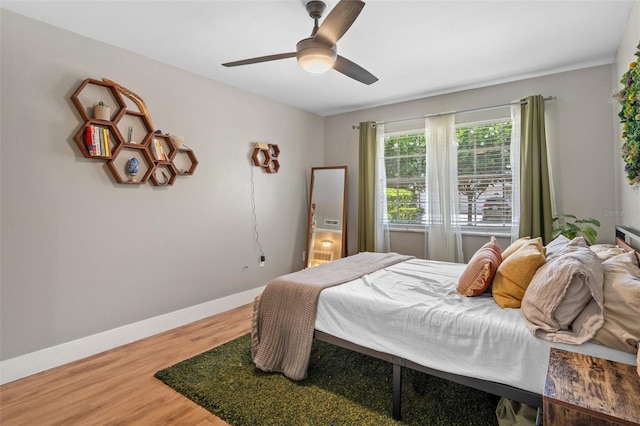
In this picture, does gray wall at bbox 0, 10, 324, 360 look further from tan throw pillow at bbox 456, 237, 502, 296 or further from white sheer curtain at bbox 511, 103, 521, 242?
white sheer curtain at bbox 511, 103, 521, 242

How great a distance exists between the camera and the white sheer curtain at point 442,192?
3.88m

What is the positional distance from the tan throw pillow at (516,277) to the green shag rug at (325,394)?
25.8 inches

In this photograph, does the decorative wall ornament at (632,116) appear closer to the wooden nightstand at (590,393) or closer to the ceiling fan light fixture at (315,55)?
the wooden nightstand at (590,393)

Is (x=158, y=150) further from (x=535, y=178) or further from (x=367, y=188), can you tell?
(x=535, y=178)

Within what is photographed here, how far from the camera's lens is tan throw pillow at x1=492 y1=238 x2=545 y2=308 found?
5.81ft

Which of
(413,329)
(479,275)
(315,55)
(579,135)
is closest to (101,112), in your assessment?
(315,55)

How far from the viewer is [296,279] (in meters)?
2.42

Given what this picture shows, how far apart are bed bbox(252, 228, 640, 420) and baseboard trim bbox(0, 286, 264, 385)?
1.31 meters

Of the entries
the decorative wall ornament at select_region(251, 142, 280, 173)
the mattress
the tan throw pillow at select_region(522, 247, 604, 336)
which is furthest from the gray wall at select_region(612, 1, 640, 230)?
the decorative wall ornament at select_region(251, 142, 280, 173)

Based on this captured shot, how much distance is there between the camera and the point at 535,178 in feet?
10.9

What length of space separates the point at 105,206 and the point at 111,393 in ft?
4.87

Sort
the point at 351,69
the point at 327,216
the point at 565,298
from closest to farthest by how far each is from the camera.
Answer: the point at 565,298
the point at 351,69
the point at 327,216

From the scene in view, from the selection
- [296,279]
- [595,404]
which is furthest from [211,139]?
[595,404]

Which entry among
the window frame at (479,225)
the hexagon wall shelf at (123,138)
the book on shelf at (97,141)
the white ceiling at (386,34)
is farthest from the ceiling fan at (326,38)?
the window frame at (479,225)
